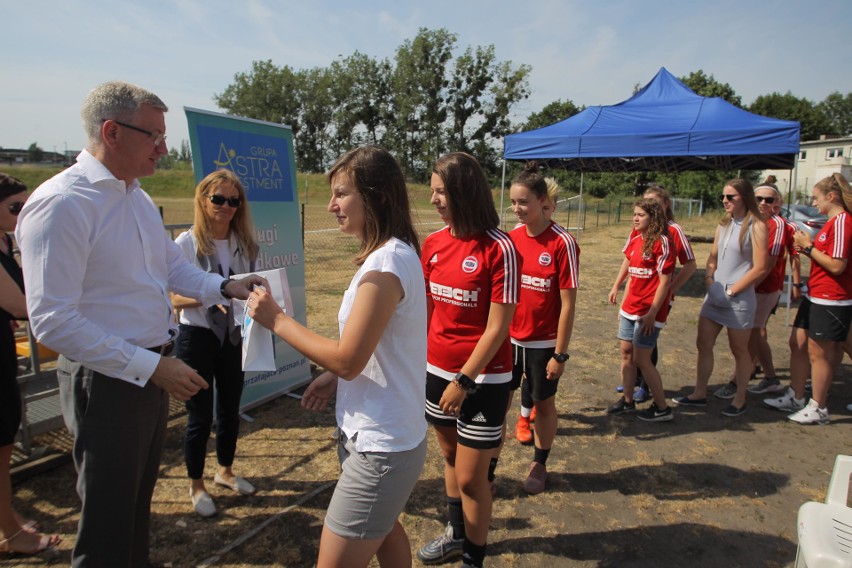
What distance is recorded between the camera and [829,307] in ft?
13.6

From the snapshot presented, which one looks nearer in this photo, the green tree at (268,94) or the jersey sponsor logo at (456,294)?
the jersey sponsor logo at (456,294)

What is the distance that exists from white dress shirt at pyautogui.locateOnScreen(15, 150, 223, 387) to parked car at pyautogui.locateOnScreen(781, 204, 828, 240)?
14.5 metres

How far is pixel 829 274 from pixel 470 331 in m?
3.57

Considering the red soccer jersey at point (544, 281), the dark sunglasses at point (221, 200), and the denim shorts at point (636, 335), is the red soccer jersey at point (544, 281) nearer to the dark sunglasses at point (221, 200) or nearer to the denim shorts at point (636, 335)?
the denim shorts at point (636, 335)

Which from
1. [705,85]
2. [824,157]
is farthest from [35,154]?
[824,157]

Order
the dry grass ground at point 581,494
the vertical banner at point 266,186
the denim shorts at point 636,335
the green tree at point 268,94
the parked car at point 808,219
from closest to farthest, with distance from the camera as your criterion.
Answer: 1. the dry grass ground at point 581,494
2. the vertical banner at point 266,186
3. the denim shorts at point 636,335
4. the parked car at point 808,219
5. the green tree at point 268,94

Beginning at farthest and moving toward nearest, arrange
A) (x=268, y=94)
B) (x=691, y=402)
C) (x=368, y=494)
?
(x=268, y=94)
(x=691, y=402)
(x=368, y=494)

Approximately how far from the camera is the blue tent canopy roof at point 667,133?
797cm

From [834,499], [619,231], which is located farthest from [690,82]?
[834,499]

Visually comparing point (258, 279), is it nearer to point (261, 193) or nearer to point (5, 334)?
point (5, 334)

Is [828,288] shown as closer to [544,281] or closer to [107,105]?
[544,281]

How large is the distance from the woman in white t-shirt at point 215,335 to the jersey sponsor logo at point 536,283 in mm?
1779

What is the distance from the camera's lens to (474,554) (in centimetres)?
236

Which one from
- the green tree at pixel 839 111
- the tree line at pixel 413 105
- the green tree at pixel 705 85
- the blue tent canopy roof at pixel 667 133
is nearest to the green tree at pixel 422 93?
the tree line at pixel 413 105
